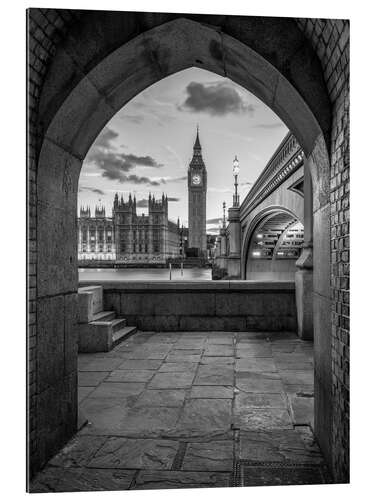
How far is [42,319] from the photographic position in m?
3.64

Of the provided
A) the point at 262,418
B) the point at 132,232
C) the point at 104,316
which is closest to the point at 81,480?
the point at 262,418

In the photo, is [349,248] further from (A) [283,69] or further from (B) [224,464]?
(B) [224,464]

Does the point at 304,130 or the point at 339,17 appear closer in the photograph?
the point at 339,17

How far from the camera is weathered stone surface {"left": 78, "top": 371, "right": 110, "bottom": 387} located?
591cm

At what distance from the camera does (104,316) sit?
29.7 ft

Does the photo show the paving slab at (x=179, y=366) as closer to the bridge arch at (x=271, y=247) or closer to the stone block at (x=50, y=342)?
the stone block at (x=50, y=342)

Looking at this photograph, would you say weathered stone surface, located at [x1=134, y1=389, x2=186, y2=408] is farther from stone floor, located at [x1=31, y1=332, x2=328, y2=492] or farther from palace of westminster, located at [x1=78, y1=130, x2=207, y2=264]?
palace of westminster, located at [x1=78, y1=130, x2=207, y2=264]

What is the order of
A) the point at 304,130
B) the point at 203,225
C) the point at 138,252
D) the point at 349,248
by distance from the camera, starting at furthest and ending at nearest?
the point at 138,252 → the point at 203,225 → the point at 304,130 → the point at 349,248

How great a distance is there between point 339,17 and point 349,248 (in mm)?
1726

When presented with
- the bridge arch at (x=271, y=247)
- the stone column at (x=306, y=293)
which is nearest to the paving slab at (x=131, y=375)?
the stone column at (x=306, y=293)

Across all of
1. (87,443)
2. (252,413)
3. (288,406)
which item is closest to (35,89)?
(87,443)

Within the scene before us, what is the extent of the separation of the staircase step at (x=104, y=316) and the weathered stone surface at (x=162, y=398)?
3397 millimetres

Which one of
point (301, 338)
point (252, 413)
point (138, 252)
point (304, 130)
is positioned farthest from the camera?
point (138, 252)

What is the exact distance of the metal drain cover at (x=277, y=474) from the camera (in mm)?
3326
